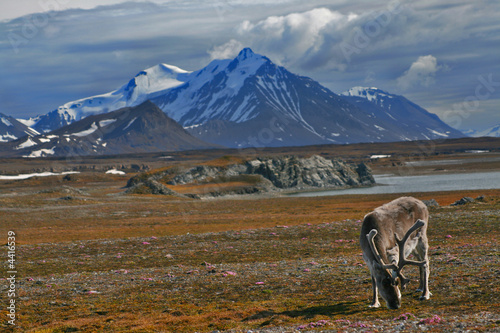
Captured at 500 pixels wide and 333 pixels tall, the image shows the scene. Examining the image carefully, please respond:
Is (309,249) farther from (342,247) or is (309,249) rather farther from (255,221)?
(255,221)

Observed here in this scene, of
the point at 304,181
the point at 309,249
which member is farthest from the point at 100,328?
the point at 304,181

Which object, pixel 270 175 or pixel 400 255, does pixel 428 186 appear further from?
pixel 400 255

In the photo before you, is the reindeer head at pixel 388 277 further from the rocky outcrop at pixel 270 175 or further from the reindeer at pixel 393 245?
the rocky outcrop at pixel 270 175

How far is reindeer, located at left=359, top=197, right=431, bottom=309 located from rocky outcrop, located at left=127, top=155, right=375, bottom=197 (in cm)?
12408

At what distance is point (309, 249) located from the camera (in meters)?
38.3

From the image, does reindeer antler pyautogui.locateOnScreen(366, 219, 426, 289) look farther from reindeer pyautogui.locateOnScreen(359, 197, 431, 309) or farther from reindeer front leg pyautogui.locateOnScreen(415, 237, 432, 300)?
reindeer front leg pyautogui.locateOnScreen(415, 237, 432, 300)

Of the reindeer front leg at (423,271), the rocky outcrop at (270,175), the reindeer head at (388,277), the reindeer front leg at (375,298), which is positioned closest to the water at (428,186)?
the rocky outcrop at (270,175)

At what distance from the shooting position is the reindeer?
1848cm

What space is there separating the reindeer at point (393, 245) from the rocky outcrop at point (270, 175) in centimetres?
12408

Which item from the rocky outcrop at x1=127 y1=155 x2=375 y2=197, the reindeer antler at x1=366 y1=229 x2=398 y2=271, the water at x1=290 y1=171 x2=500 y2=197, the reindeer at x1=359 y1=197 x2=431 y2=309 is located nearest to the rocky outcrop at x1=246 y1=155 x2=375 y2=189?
the rocky outcrop at x1=127 y1=155 x2=375 y2=197

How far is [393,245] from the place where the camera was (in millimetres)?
20062

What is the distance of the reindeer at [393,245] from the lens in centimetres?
1848

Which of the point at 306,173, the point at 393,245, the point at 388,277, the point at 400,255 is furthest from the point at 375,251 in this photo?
the point at 306,173

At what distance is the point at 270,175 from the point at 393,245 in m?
144
